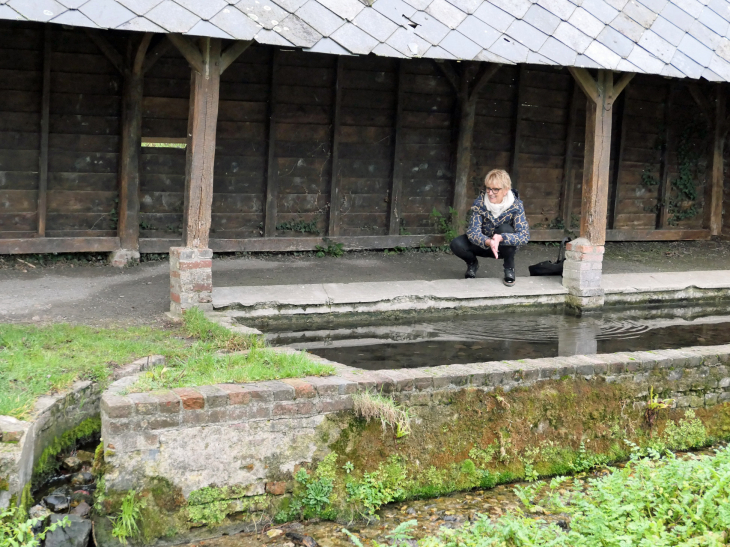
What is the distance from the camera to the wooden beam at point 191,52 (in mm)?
7148

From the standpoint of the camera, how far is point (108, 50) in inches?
364

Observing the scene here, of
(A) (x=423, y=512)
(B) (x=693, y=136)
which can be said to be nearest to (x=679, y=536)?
(A) (x=423, y=512)

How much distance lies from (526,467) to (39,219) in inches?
239

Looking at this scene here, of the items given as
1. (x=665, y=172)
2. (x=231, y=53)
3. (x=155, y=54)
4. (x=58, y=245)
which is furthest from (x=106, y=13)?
(x=665, y=172)

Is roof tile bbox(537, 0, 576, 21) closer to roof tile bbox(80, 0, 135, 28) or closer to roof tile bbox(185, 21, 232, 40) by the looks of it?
roof tile bbox(185, 21, 232, 40)

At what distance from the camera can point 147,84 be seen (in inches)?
384

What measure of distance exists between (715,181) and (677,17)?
193 inches

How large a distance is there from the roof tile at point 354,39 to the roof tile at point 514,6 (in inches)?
68.8

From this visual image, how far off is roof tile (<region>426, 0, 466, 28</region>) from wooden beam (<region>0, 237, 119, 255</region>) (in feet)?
13.9

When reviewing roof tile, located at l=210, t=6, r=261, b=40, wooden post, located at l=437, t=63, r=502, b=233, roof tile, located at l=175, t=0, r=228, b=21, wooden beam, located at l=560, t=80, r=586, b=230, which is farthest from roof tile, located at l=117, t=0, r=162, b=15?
wooden beam, located at l=560, t=80, r=586, b=230

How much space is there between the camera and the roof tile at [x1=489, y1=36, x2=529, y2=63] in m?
8.17

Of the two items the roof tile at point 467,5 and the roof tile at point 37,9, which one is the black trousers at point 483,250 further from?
the roof tile at point 37,9

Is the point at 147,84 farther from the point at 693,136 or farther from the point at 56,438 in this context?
the point at 693,136

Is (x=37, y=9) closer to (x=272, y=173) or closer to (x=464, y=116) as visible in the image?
(x=272, y=173)
